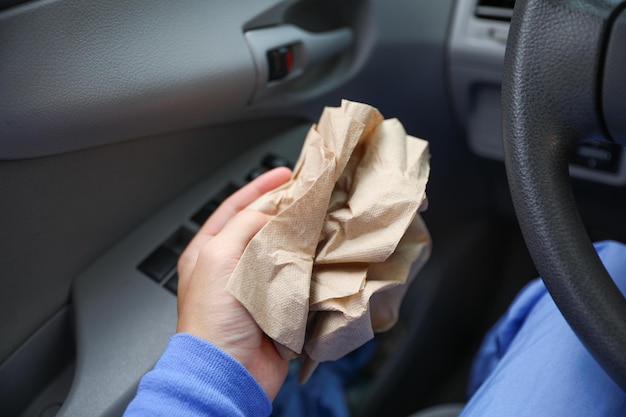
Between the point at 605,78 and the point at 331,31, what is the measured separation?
502 millimetres

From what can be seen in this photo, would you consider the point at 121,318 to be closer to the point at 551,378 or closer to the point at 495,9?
the point at 551,378

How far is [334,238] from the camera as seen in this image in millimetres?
555

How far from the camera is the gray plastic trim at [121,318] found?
63 centimetres

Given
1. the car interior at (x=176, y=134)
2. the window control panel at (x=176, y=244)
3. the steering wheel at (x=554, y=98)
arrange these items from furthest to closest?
the window control panel at (x=176, y=244)
the car interior at (x=176, y=134)
the steering wheel at (x=554, y=98)

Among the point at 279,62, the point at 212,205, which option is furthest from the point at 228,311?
the point at 279,62

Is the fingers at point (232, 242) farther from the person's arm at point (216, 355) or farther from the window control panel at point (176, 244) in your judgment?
the window control panel at point (176, 244)

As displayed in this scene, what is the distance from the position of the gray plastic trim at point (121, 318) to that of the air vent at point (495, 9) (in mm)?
507

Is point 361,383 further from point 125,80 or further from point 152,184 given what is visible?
point 125,80

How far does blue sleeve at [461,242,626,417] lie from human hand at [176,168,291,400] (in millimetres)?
208

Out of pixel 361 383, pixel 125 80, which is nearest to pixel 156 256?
pixel 125 80

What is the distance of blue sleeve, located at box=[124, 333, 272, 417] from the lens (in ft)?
1.63

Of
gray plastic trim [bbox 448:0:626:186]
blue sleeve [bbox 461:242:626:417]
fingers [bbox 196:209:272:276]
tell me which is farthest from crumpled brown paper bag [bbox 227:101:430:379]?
gray plastic trim [bbox 448:0:626:186]

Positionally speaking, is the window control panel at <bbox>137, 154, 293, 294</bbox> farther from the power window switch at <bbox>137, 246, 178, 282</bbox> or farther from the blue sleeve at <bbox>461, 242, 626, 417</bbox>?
the blue sleeve at <bbox>461, 242, 626, 417</bbox>

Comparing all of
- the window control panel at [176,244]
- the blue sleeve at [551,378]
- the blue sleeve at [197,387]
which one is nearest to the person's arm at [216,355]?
the blue sleeve at [197,387]
